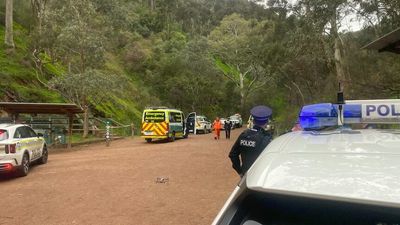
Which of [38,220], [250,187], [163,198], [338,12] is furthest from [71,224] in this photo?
[338,12]

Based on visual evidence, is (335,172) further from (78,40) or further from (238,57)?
(238,57)

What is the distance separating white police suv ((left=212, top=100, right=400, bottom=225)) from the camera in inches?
71.9

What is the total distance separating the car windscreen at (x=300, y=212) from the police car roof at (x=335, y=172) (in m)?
0.04

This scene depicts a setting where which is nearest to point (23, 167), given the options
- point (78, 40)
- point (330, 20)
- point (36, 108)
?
point (36, 108)

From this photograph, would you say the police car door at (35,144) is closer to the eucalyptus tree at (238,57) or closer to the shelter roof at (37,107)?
the shelter roof at (37,107)

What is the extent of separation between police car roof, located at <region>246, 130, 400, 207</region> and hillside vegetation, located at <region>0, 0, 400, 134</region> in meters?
19.6

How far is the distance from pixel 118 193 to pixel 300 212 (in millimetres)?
9634

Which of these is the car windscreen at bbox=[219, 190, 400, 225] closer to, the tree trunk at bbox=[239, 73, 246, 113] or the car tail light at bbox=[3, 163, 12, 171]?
the car tail light at bbox=[3, 163, 12, 171]

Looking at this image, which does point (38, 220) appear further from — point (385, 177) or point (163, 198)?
point (385, 177)

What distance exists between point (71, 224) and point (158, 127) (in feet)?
71.2

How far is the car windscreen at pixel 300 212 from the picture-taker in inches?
72.6

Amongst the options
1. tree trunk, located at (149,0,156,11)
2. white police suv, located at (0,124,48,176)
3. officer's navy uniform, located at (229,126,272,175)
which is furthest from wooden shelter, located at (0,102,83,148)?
tree trunk, located at (149,0,156,11)

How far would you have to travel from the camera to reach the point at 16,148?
45.7ft

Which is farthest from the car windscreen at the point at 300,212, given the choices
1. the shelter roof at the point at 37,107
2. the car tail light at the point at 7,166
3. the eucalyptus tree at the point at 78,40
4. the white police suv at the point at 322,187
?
the eucalyptus tree at the point at 78,40
